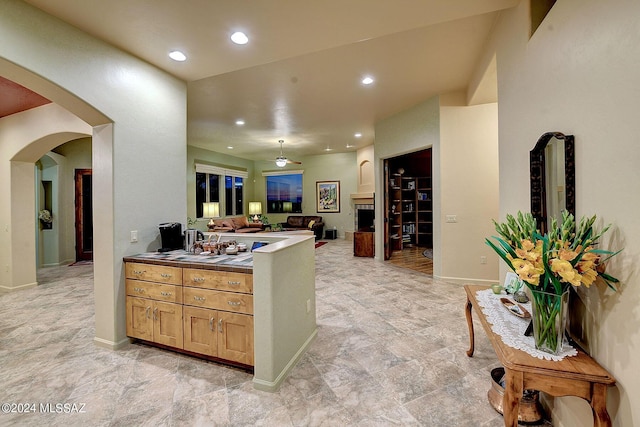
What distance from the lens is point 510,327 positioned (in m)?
1.63

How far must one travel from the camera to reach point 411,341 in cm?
277

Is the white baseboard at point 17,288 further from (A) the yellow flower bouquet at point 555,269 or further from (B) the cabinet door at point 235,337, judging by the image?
(A) the yellow flower bouquet at point 555,269

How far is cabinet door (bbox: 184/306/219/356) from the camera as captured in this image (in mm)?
2305

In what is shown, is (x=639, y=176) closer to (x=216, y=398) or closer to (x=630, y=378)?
(x=630, y=378)

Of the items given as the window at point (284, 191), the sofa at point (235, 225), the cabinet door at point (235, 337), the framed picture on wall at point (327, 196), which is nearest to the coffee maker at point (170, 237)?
the cabinet door at point (235, 337)

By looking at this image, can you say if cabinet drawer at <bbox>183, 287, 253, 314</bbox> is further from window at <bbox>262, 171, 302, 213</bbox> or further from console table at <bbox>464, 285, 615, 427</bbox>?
window at <bbox>262, 171, 302, 213</bbox>

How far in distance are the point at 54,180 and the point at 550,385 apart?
365 inches

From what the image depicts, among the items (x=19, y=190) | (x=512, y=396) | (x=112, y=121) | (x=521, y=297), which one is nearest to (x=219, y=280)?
(x=112, y=121)

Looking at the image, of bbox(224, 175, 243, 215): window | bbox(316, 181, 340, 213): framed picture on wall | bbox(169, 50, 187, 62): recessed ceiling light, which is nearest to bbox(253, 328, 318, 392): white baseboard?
bbox(169, 50, 187, 62): recessed ceiling light

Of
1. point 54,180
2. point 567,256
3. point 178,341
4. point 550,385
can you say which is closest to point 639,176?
point 567,256

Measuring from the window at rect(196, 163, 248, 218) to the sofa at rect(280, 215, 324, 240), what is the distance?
218cm

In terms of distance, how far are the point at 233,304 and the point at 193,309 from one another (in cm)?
46

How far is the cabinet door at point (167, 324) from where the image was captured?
246cm

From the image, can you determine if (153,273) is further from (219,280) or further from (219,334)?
(219,334)
